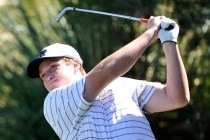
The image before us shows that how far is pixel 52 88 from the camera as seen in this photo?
3.56 m

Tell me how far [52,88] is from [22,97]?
2820mm

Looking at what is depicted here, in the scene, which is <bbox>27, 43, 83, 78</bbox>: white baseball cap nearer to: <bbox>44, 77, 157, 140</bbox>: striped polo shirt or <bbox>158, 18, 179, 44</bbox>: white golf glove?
<bbox>44, 77, 157, 140</bbox>: striped polo shirt

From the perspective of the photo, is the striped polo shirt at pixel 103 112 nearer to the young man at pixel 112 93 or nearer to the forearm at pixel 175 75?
the young man at pixel 112 93

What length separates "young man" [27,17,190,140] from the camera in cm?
328

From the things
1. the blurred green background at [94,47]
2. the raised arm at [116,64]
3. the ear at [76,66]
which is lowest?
the blurred green background at [94,47]

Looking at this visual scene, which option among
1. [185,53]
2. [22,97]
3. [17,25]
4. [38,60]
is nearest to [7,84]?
[22,97]

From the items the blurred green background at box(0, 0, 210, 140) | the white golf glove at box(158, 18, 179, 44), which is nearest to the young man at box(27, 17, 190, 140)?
the white golf glove at box(158, 18, 179, 44)

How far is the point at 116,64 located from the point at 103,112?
249 mm

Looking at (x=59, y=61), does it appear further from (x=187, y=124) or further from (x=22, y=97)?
(x=187, y=124)

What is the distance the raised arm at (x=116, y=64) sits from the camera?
3.24m

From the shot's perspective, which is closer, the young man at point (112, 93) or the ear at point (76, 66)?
the young man at point (112, 93)

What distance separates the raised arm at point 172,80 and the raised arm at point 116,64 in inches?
3.1

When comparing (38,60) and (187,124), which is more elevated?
(38,60)

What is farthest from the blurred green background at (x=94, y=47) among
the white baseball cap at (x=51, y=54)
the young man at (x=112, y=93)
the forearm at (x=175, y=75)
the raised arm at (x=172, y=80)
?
the forearm at (x=175, y=75)
